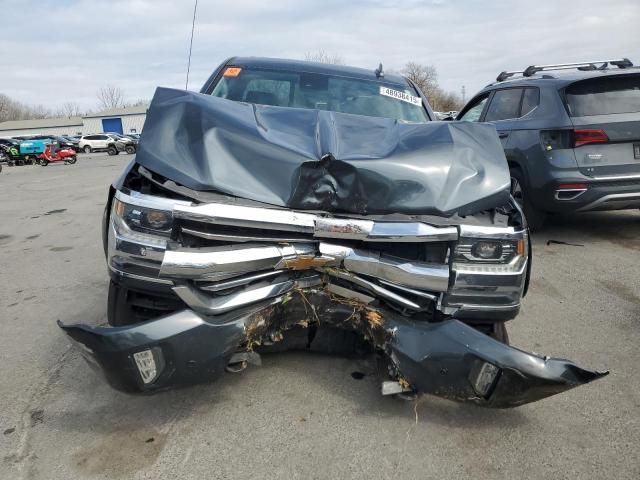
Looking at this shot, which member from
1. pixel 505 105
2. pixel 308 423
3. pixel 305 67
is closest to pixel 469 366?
pixel 308 423

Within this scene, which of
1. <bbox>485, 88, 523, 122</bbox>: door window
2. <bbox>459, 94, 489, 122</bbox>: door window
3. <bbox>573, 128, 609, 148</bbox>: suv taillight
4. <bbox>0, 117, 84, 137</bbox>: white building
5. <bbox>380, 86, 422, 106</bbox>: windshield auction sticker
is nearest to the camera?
<bbox>380, 86, 422, 106</bbox>: windshield auction sticker

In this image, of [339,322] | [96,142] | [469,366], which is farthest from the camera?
[96,142]

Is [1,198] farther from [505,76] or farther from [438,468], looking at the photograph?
[438,468]

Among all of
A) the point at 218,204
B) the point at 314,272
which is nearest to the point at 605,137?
the point at 314,272

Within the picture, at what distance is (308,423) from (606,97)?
493 centimetres

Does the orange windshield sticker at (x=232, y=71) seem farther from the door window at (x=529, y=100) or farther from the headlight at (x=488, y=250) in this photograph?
the door window at (x=529, y=100)

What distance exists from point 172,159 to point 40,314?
2470 mm

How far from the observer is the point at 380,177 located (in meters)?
2.37

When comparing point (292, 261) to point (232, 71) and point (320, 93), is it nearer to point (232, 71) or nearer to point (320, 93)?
point (320, 93)

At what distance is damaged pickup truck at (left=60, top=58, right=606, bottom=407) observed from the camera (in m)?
2.21

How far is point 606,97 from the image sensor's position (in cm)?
542

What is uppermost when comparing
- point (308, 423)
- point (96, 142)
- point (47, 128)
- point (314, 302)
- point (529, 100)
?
point (529, 100)

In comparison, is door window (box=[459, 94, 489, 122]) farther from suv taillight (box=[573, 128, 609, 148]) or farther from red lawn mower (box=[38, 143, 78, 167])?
red lawn mower (box=[38, 143, 78, 167])

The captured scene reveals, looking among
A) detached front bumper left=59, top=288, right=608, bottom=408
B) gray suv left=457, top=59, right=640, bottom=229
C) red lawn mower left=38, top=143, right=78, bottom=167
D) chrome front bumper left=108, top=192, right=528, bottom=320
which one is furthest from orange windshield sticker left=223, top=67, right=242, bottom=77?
red lawn mower left=38, top=143, right=78, bottom=167
